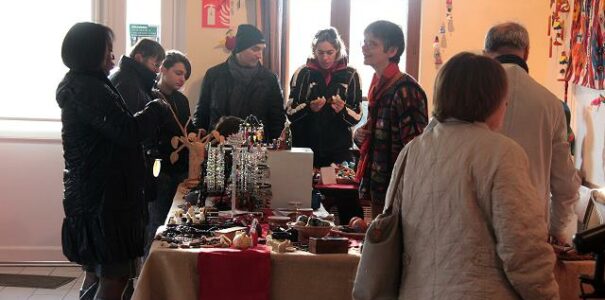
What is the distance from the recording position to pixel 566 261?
2646 millimetres

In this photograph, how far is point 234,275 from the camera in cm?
282

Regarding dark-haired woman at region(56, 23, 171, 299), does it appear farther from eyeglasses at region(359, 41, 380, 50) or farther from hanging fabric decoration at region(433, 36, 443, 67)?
hanging fabric decoration at region(433, 36, 443, 67)

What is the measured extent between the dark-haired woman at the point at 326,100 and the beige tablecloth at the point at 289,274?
2.22 metres

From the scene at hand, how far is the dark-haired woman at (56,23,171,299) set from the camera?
3148mm

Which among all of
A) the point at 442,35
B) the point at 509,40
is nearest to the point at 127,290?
the point at 509,40

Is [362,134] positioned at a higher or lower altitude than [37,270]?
higher

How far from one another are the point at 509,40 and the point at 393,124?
73 centimetres

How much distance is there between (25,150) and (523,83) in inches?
151

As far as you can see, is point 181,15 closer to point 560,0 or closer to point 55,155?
point 55,155

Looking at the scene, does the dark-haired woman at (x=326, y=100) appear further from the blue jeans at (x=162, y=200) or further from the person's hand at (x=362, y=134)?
the person's hand at (x=362, y=134)

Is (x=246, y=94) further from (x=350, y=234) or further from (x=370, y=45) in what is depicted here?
(x=350, y=234)

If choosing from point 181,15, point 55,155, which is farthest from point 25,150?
point 181,15

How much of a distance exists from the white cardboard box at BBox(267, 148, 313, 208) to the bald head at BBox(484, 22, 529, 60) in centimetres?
113

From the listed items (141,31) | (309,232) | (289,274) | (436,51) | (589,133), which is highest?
Result: (141,31)
